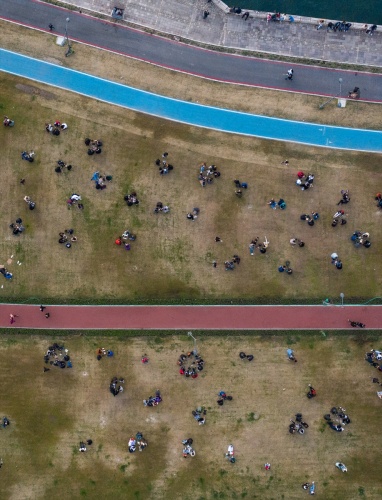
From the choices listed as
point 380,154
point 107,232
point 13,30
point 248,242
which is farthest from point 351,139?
point 13,30

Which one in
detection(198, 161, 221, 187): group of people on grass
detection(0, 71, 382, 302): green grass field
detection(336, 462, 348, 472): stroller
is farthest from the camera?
detection(198, 161, 221, 187): group of people on grass

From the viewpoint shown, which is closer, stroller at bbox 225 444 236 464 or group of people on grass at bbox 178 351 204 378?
stroller at bbox 225 444 236 464

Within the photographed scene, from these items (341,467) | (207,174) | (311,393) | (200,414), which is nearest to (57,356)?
(200,414)

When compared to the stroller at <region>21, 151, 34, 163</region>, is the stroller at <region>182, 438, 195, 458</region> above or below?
below

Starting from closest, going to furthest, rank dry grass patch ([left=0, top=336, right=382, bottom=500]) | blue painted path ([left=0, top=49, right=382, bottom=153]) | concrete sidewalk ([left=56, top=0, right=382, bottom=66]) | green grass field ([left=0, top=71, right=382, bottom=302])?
dry grass patch ([left=0, top=336, right=382, bottom=500])
green grass field ([left=0, top=71, right=382, bottom=302])
blue painted path ([left=0, top=49, right=382, bottom=153])
concrete sidewalk ([left=56, top=0, right=382, bottom=66])

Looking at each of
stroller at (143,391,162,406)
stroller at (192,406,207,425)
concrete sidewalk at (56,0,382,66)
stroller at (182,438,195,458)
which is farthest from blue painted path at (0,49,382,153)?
stroller at (182,438,195,458)

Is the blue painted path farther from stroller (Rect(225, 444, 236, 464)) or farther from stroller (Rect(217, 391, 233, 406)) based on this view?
stroller (Rect(225, 444, 236, 464))
